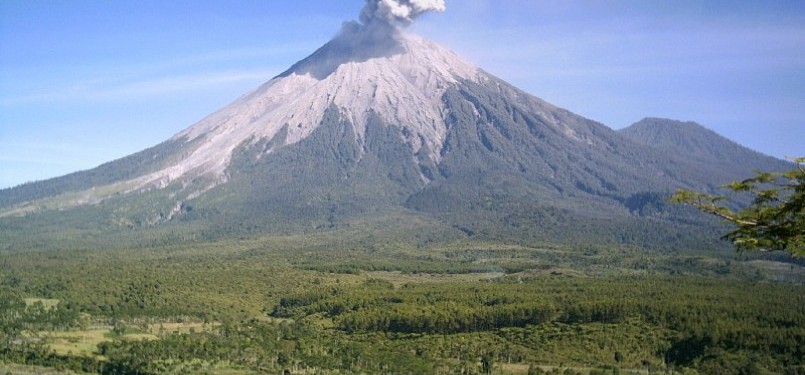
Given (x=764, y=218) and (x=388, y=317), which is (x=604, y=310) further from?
(x=764, y=218)

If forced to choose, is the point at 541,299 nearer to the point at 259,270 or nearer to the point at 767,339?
the point at 767,339

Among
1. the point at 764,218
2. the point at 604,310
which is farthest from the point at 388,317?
the point at 764,218

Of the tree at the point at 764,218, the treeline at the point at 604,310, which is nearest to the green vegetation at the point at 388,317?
the treeline at the point at 604,310

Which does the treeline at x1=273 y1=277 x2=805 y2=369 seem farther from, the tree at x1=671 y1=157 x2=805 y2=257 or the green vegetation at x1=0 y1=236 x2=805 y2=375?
the tree at x1=671 y1=157 x2=805 y2=257

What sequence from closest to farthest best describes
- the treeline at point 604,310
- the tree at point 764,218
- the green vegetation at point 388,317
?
1. the tree at point 764,218
2. the green vegetation at point 388,317
3. the treeline at point 604,310

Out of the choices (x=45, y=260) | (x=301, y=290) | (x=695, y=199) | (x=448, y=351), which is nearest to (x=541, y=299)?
(x=448, y=351)

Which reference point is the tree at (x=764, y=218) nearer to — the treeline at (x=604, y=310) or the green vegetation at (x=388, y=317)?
the green vegetation at (x=388, y=317)

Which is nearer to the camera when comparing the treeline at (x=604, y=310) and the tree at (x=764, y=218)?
the tree at (x=764, y=218)

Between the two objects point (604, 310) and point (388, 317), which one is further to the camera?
point (388, 317)

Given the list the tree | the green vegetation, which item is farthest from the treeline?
the tree
